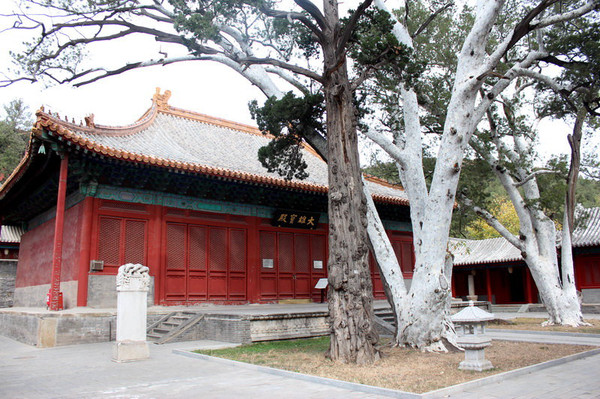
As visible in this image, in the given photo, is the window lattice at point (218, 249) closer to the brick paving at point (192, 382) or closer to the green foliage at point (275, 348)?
the green foliage at point (275, 348)

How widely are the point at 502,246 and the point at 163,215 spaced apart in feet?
62.5

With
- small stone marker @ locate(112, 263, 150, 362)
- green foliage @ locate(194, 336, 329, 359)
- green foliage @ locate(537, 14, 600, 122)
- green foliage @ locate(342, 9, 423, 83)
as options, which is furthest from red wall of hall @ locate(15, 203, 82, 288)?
green foliage @ locate(537, 14, 600, 122)

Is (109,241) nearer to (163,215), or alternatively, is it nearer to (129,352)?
(163,215)

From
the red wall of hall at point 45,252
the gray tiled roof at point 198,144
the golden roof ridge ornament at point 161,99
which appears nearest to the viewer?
the red wall of hall at point 45,252

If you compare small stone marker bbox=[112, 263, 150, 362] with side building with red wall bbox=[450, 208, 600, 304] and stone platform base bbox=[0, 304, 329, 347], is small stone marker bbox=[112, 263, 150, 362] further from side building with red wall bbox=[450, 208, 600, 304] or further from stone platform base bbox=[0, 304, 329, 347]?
side building with red wall bbox=[450, 208, 600, 304]

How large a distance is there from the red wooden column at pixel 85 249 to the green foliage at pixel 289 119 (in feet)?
14.1

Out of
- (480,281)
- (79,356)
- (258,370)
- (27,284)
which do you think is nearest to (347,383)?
(258,370)

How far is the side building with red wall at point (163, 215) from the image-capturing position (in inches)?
395

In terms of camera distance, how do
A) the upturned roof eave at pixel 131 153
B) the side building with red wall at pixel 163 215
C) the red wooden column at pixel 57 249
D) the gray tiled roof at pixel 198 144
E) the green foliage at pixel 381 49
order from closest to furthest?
the green foliage at pixel 381 49 < the upturned roof eave at pixel 131 153 < the red wooden column at pixel 57 249 < the side building with red wall at pixel 163 215 < the gray tiled roof at pixel 198 144

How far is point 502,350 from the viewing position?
7488 millimetres

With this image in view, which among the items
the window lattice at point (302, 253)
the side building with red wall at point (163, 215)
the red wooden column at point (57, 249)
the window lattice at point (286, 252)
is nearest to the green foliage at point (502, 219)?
the side building with red wall at point (163, 215)

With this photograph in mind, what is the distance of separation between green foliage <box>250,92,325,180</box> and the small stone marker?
3.27m

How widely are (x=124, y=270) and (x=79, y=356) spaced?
181 cm

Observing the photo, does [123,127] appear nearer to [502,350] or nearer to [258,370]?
[258,370]
